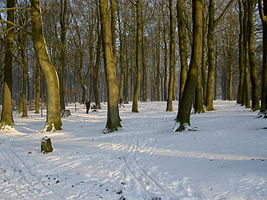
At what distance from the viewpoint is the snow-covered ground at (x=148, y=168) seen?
4098 mm

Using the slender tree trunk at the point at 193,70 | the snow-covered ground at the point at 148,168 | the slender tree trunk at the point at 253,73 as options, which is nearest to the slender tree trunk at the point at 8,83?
the snow-covered ground at the point at 148,168

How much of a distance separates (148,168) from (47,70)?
335 inches

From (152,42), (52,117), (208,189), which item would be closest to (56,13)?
(152,42)

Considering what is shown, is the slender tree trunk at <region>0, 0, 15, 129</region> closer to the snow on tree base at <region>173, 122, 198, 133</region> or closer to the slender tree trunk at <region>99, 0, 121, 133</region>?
the slender tree trunk at <region>99, 0, 121, 133</region>

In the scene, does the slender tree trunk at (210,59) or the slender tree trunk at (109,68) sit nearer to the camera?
the slender tree trunk at (109,68)

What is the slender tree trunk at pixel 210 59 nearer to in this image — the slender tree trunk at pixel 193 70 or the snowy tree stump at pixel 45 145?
the slender tree trunk at pixel 193 70

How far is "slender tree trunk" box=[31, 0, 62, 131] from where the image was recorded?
1145 cm

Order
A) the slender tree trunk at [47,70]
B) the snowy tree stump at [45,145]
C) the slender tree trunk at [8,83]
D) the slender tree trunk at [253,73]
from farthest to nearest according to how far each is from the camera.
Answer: the slender tree trunk at [253,73], the slender tree trunk at [8,83], the slender tree trunk at [47,70], the snowy tree stump at [45,145]

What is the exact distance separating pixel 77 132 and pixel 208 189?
8930 millimetres

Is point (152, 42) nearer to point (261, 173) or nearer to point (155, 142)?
point (155, 142)

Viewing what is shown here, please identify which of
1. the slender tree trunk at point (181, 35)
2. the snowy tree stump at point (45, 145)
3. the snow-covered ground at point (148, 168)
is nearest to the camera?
the snow-covered ground at point (148, 168)

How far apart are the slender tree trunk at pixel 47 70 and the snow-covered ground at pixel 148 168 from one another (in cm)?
326

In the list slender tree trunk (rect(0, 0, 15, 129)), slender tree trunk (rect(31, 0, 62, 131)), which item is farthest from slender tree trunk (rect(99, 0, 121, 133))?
slender tree trunk (rect(0, 0, 15, 129))

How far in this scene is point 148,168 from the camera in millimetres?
5453
